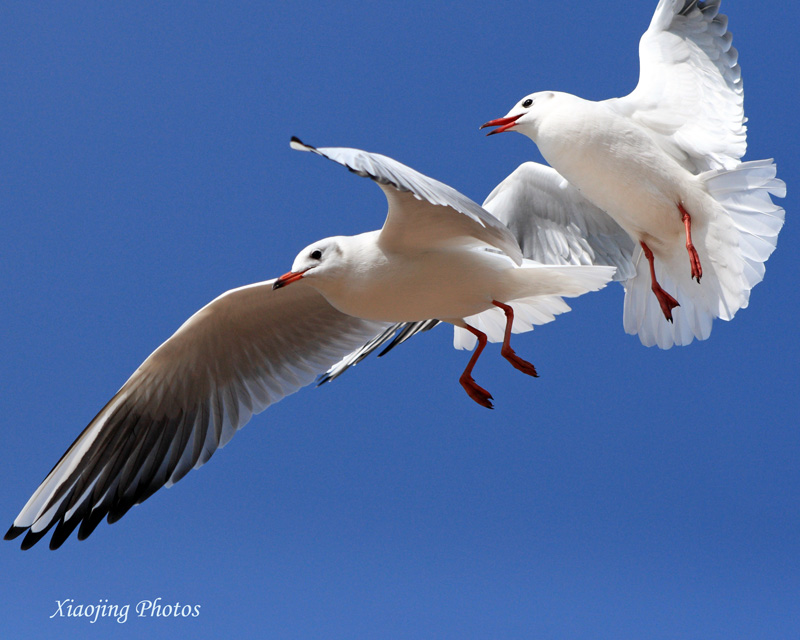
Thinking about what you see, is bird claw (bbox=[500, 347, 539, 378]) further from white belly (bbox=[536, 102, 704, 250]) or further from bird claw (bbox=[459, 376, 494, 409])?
white belly (bbox=[536, 102, 704, 250])

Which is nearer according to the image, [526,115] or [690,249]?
[690,249]

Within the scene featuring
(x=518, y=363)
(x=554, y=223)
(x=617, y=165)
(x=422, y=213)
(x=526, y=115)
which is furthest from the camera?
(x=554, y=223)

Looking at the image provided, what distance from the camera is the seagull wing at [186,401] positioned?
3.79 meters

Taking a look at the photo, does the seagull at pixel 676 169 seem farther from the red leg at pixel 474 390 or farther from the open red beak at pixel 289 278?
the open red beak at pixel 289 278

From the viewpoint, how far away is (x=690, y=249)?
370 centimetres

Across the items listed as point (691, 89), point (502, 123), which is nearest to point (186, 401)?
point (502, 123)

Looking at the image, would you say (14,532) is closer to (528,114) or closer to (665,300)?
(528,114)

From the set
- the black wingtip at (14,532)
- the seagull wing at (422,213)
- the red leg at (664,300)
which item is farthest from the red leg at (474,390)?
the black wingtip at (14,532)

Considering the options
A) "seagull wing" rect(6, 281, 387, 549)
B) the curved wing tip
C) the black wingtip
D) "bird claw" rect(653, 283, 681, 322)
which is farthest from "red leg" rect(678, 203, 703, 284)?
the black wingtip

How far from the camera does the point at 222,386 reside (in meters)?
3.91

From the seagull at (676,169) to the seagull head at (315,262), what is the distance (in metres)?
1.01

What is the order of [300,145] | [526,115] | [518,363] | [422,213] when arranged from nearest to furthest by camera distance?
1. [300,145]
2. [422,213]
3. [518,363]
4. [526,115]

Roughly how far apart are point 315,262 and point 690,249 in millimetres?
1315

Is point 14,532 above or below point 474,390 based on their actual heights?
below
